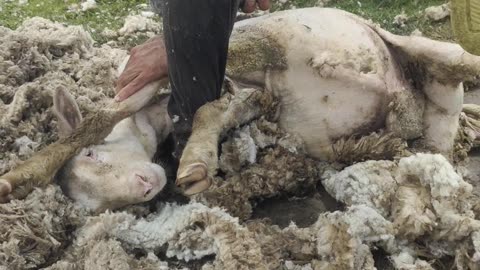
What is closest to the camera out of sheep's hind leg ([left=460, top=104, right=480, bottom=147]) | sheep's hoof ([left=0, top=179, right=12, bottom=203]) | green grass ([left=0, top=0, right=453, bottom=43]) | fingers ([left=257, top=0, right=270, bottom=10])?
sheep's hoof ([left=0, top=179, right=12, bottom=203])

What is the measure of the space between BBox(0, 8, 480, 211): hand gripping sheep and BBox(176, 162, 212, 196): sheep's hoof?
1.20 feet

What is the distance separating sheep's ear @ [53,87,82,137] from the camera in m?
3.60

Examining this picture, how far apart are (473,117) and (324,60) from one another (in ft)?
3.72

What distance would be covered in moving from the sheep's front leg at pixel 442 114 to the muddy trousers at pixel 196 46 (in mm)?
1100

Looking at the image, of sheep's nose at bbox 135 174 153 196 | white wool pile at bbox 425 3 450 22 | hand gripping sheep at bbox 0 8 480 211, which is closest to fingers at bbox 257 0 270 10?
hand gripping sheep at bbox 0 8 480 211

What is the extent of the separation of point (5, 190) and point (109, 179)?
47 cm

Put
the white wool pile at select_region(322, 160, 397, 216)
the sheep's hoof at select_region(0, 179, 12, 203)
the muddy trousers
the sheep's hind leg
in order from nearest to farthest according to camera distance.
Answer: the muddy trousers < the sheep's hoof at select_region(0, 179, 12, 203) < the white wool pile at select_region(322, 160, 397, 216) < the sheep's hind leg

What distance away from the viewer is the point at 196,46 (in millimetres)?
3211

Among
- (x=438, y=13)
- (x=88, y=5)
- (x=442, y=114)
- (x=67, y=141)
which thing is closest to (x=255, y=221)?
(x=67, y=141)

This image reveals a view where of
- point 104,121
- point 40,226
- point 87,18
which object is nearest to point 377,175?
point 104,121

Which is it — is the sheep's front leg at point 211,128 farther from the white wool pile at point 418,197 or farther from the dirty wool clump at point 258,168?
the white wool pile at point 418,197

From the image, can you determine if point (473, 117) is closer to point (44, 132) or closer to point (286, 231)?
point (286, 231)

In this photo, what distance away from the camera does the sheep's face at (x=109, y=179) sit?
11.5 ft

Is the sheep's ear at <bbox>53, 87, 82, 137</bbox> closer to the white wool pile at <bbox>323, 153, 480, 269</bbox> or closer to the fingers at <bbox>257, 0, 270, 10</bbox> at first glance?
the fingers at <bbox>257, 0, 270, 10</bbox>
